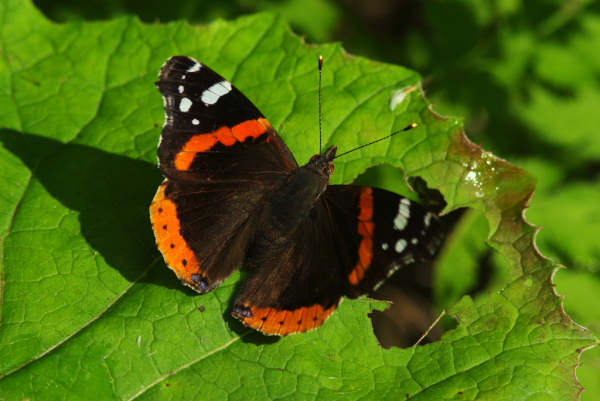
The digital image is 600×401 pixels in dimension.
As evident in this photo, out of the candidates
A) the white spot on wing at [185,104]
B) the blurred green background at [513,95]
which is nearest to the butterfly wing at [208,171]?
the white spot on wing at [185,104]

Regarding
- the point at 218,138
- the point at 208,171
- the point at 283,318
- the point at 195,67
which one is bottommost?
the point at 283,318

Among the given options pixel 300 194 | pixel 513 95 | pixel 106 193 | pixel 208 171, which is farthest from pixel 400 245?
pixel 513 95

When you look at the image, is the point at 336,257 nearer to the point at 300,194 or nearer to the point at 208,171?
the point at 300,194

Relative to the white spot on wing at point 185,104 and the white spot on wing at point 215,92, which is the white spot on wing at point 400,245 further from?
the white spot on wing at point 185,104

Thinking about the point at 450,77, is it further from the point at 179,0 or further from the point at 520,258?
the point at 179,0

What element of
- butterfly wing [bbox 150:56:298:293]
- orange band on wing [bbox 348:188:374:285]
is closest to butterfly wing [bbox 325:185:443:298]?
orange band on wing [bbox 348:188:374:285]

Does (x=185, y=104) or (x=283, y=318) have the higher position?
(x=185, y=104)
